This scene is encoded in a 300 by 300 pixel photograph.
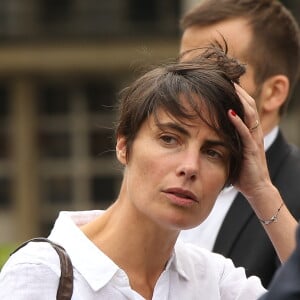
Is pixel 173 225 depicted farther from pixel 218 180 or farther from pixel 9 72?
pixel 9 72

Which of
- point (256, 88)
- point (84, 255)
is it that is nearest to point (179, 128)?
point (84, 255)

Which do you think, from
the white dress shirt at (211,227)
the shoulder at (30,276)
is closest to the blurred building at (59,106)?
the white dress shirt at (211,227)

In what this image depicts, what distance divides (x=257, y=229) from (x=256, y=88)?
1.66 ft

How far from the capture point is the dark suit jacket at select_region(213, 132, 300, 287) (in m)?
3.89

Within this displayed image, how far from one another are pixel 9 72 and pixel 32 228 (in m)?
2.74

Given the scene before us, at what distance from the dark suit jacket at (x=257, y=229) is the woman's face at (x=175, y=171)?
768mm

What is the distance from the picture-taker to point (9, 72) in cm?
2177

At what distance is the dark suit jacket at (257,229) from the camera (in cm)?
389

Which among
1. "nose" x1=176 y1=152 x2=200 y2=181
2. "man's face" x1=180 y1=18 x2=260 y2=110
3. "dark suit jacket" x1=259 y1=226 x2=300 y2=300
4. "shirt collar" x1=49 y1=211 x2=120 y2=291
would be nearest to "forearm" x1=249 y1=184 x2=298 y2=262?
"nose" x1=176 y1=152 x2=200 y2=181

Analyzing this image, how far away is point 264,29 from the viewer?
170 inches

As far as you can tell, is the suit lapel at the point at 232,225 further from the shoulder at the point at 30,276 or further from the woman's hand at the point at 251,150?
the shoulder at the point at 30,276

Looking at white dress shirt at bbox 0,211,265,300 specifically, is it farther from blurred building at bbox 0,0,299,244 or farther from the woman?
blurred building at bbox 0,0,299,244

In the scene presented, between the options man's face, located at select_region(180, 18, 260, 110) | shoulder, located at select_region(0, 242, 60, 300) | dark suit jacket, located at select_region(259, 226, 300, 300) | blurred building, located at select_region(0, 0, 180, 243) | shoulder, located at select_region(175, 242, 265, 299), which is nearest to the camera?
dark suit jacket, located at select_region(259, 226, 300, 300)

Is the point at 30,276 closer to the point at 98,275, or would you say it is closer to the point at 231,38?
the point at 98,275
